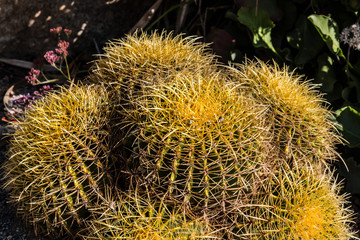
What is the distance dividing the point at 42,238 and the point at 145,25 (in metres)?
Result: 1.66

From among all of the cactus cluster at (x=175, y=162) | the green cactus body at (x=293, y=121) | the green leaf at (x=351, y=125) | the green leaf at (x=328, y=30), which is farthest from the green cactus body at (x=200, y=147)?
the green leaf at (x=328, y=30)

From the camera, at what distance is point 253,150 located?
1328mm

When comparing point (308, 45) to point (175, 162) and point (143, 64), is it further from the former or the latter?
point (175, 162)

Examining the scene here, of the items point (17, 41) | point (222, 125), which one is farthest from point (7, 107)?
point (222, 125)

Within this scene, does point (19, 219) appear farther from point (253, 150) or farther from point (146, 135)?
point (253, 150)

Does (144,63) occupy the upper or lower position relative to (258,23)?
upper

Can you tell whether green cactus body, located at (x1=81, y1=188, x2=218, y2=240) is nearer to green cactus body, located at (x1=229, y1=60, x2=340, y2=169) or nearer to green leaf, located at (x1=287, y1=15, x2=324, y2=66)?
green cactus body, located at (x1=229, y1=60, x2=340, y2=169)

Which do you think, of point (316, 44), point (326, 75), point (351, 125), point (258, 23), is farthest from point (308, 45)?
point (351, 125)

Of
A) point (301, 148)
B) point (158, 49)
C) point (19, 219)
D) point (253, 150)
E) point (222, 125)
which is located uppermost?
point (158, 49)

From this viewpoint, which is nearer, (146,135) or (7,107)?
(146,135)

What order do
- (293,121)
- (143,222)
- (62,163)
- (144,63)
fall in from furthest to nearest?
(144,63)
(293,121)
(62,163)
(143,222)

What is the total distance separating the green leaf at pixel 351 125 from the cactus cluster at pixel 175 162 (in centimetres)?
43

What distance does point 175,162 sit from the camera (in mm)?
1283

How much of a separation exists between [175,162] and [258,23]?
1237 mm
